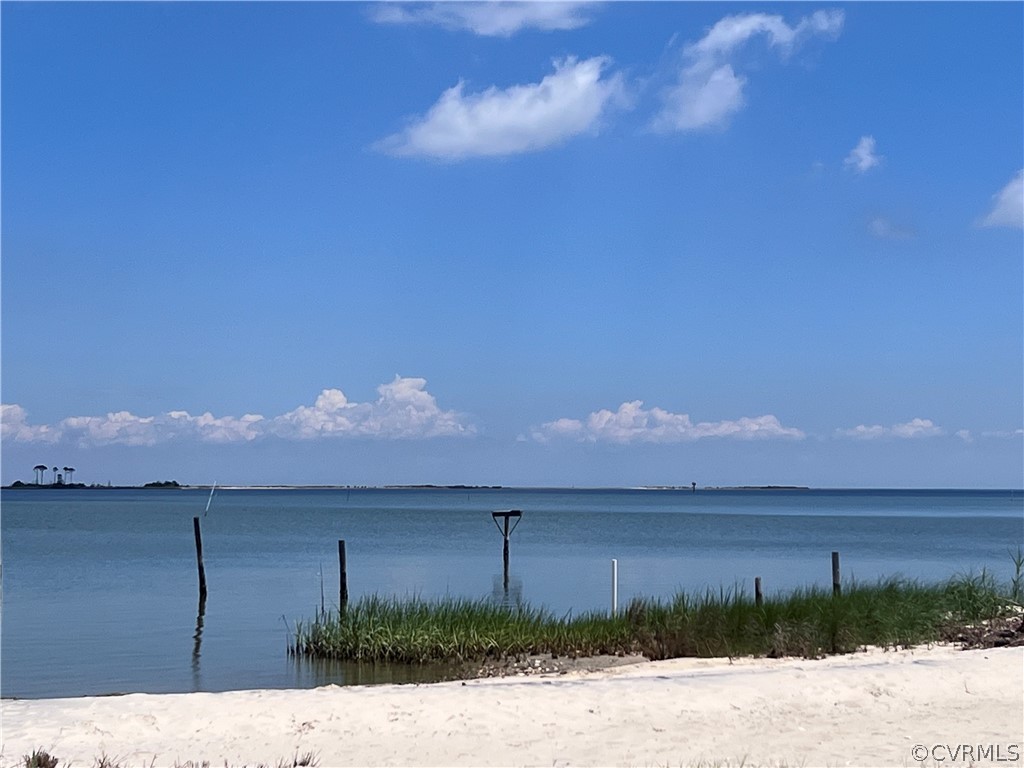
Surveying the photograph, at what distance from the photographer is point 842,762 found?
1115 cm

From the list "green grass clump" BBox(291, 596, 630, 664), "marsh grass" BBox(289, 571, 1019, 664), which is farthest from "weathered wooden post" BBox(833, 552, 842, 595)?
"green grass clump" BBox(291, 596, 630, 664)

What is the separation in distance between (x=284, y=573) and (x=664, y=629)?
2366 cm

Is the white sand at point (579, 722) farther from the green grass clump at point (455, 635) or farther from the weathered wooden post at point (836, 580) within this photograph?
the weathered wooden post at point (836, 580)

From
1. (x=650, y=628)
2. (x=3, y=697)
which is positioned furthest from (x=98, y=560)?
(x=650, y=628)

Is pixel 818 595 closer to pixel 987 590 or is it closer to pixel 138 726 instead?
pixel 987 590

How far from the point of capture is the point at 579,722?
13.0 metres

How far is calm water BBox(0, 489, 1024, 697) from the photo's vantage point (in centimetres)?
2102

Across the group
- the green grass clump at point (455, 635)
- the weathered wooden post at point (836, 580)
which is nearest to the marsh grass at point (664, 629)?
the green grass clump at point (455, 635)

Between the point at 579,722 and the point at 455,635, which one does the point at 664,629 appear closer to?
the point at 455,635

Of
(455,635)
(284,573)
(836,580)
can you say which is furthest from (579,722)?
(284,573)

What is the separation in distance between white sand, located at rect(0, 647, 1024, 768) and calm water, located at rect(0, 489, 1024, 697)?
4910 mm

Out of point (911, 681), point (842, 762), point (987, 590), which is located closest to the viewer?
point (842, 762)

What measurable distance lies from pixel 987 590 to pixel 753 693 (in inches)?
374

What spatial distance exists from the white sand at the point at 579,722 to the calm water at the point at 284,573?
491 cm
